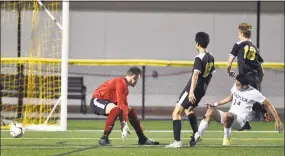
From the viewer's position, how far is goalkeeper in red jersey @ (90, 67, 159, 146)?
42.2ft

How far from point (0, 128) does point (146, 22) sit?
13.1m

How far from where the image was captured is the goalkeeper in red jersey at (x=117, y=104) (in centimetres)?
1286

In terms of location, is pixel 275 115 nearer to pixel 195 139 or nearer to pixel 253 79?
pixel 253 79

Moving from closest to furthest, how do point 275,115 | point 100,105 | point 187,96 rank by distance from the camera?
point 187,96, point 275,115, point 100,105

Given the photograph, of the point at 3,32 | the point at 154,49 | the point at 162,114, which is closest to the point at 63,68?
the point at 162,114

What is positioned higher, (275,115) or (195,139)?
(275,115)

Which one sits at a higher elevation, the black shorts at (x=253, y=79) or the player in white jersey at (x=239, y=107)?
the black shorts at (x=253, y=79)

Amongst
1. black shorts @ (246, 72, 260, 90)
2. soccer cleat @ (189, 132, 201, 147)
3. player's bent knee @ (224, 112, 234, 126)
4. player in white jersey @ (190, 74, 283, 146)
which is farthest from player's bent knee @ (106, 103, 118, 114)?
black shorts @ (246, 72, 260, 90)

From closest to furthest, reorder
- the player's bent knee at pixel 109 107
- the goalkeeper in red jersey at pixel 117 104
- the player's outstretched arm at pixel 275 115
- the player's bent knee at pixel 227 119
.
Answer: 1. the player's outstretched arm at pixel 275 115
2. the goalkeeper in red jersey at pixel 117 104
3. the player's bent knee at pixel 109 107
4. the player's bent knee at pixel 227 119

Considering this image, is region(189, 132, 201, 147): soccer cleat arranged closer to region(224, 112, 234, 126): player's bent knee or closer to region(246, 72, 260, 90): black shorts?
region(224, 112, 234, 126): player's bent knee

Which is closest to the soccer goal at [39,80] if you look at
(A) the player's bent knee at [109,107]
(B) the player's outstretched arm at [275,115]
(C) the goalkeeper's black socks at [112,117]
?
(A) the player's bent knee at [109,107]

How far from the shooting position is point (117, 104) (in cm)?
1303

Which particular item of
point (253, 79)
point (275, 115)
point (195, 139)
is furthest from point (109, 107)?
point (275, 115)

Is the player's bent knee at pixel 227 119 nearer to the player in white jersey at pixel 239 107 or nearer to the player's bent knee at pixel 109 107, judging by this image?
the player in white jersey at pixel 239 107
